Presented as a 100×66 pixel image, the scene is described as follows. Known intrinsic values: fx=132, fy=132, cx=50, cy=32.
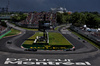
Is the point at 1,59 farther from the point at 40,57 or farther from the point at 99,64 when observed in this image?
the point at 99,64

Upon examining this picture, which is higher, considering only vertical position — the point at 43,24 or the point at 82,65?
the point at 43,24

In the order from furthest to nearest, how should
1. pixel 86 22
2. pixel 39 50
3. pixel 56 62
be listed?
1. pixel 86 22
2. pixel 39 50
3. pixel 56 62

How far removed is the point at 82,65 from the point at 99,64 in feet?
13.4

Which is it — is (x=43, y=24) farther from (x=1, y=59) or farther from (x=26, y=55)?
(x=1, y=59)

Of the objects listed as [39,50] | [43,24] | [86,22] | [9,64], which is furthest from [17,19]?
[9,64]

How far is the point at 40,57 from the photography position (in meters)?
34.0

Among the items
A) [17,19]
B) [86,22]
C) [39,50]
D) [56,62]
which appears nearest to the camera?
[56,62]

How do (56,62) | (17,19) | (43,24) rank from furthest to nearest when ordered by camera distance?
(17,19)
(43,24)
(56,62)

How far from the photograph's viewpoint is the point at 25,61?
30.8 metres

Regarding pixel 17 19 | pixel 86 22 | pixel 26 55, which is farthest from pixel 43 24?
pixel 17 19

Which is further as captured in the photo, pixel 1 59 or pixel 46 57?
pixel 46 57

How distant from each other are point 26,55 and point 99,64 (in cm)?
1842

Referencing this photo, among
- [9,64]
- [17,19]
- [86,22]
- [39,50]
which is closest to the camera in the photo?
[9,64]

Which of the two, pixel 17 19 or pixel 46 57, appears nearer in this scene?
pixel 46 57
